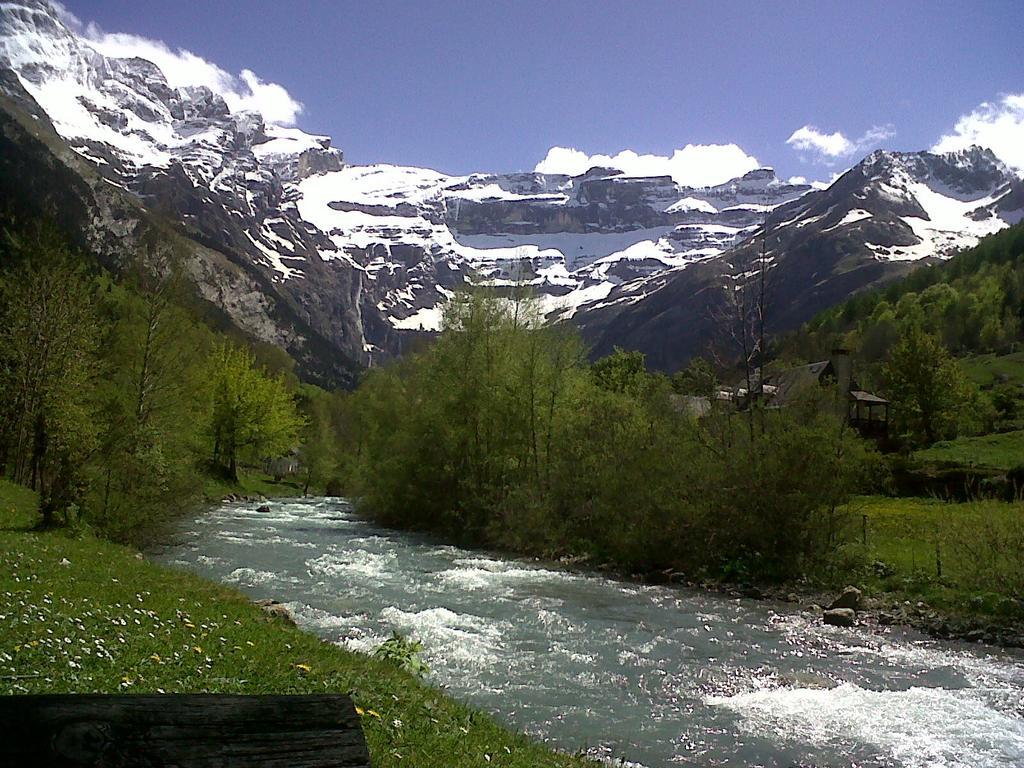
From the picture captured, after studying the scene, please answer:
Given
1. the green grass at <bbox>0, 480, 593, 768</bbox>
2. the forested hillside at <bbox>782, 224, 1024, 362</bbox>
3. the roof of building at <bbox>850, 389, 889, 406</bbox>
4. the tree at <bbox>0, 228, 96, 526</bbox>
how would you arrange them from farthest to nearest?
1. the forested hillside at <bbox>782, 224, 1024, 362</bbox>
2. the roof of building at <bbox>850, 389, 889, 406</bbox>
3. the tree at <bbox>0, 228, 96, 526</bbox>
4. the green grass at <bbox>0, 480, 593, 768</bbox>

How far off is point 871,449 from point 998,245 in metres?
154

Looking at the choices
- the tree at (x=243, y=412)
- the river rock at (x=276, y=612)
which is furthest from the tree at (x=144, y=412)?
the tree at (x=243, y=412)

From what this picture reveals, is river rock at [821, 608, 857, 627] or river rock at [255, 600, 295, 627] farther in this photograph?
river rock at [821, 608, 857, 627]

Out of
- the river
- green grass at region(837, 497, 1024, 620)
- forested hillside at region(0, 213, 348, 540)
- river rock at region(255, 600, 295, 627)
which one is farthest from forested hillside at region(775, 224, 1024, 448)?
forested hillside at region(0, 213, 348, 540)

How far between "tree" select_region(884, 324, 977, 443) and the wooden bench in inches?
2597

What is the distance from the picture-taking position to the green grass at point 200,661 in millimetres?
7664

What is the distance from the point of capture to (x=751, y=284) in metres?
30.0

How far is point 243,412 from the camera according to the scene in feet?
198

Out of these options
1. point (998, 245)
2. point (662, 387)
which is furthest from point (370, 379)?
point (998, 245)

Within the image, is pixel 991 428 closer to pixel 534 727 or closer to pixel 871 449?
pixel 871 449

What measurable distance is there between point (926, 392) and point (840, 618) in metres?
48.4

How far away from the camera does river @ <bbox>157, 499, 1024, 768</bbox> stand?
37.0 ft

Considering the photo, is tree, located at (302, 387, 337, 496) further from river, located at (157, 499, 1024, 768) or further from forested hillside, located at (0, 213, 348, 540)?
river, located at (157, 499, 1024, 768)

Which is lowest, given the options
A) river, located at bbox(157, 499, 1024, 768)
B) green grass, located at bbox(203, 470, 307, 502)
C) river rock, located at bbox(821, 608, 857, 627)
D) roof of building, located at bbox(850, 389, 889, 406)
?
green grass, located at bbox(203, 470, 307, 502)
